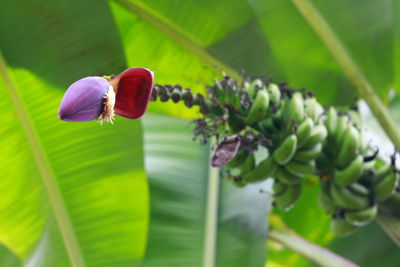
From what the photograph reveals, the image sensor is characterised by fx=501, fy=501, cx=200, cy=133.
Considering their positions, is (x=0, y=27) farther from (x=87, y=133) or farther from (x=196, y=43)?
(x=196, y=43)

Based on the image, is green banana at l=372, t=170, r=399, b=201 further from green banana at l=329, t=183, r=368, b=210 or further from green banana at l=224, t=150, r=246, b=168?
green banana at l=224, t=150, r=246, b=168

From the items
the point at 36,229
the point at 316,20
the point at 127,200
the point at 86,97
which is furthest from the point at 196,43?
the point at 86,97

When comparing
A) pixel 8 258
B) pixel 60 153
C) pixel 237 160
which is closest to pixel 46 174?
pixel 60 153

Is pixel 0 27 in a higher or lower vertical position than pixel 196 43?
lower

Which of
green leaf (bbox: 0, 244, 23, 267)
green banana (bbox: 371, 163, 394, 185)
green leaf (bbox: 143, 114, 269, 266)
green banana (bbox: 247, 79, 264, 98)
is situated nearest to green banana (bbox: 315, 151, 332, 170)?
green banana (bbox: 371, 163, 394, 185)

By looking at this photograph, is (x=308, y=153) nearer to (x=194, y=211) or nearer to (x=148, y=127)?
(x=194, y=211)

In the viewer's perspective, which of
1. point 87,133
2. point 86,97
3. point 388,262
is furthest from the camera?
point 388,262

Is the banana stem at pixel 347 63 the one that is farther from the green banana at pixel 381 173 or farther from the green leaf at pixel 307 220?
the green leaf at pixel 307 220
